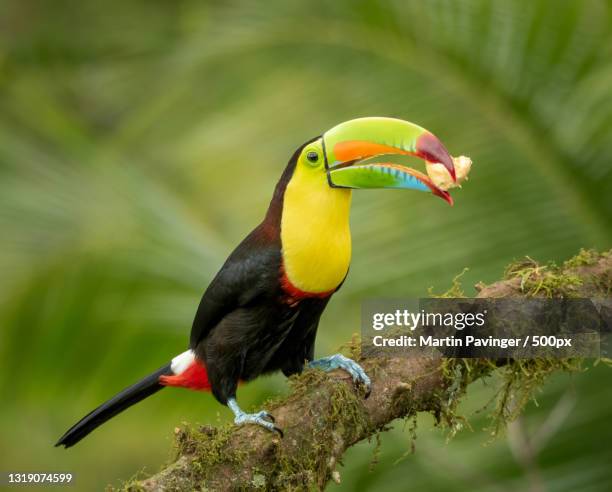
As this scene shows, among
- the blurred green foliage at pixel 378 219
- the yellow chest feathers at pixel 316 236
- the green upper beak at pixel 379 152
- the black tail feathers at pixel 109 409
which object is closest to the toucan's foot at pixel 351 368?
the yellow chest feathers at pixel 316 236

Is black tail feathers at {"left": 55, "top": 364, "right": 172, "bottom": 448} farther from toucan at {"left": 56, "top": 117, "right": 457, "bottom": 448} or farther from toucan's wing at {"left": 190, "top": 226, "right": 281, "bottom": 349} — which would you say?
toucan's wing at {"left": 190, "top": 226, "right": 281, "bottom": 349}

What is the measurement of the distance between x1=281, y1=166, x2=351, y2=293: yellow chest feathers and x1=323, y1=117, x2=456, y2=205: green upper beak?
2.8 inches

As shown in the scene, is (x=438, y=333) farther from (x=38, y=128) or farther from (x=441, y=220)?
(x=38, y=128)

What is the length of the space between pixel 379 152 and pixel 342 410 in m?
0.92

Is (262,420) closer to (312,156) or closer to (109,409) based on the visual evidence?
(109,409)

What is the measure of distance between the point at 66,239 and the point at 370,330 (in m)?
2.16

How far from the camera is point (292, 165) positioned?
3.61 meters

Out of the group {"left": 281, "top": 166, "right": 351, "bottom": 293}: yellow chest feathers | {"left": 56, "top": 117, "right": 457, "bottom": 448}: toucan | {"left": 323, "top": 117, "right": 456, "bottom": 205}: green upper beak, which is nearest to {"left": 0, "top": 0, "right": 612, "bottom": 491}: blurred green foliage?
{"left": 56, "top": 117, "right": 457, "bottom": 448}: toucan

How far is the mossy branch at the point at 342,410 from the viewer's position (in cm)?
288

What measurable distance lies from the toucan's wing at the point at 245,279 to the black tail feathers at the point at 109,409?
1.15ft

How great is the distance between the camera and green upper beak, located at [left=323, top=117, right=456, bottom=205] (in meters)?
3.30

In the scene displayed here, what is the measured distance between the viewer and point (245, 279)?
11.5 feet

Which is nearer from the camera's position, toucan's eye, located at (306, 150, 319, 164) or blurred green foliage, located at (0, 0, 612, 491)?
toucan's eye, located at (306, 150, 319, 164)

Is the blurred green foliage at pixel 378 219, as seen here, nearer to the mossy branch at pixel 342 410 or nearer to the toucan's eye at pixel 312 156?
the mossy branch at pixel 342 410
